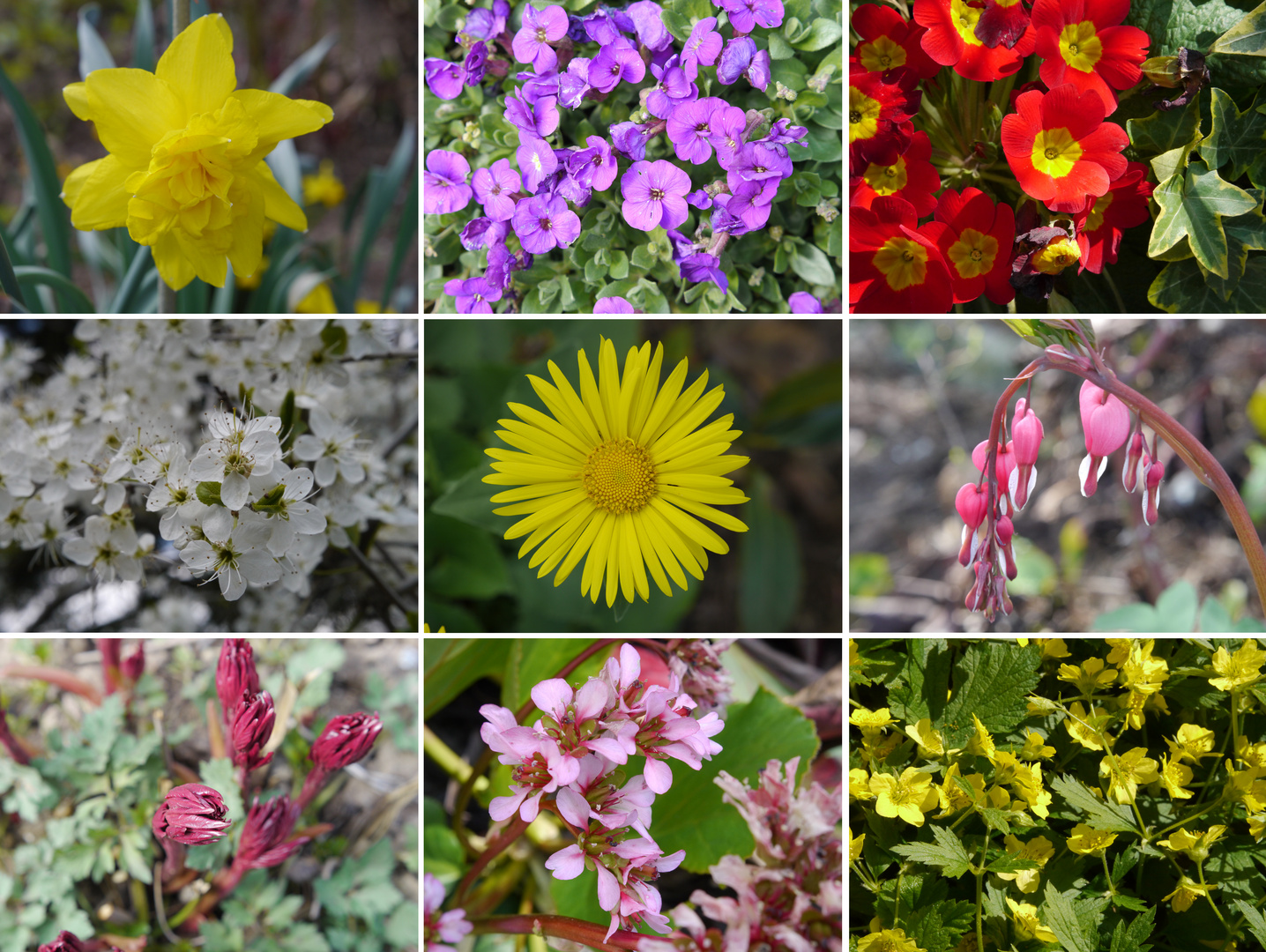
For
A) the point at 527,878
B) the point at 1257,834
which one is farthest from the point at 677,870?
the point at 1257,834

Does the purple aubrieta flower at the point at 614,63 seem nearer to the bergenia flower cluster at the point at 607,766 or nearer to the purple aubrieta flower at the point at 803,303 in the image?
the purple aubrieta flower at the point at 803,303

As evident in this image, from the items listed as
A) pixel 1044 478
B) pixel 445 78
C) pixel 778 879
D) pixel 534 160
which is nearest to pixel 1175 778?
pixel 778 879

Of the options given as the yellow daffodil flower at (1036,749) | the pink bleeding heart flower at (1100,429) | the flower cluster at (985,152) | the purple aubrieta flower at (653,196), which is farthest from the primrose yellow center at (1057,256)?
the yellow daffodil flower at (1036,749)

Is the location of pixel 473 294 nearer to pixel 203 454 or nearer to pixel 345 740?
pixel 203 454

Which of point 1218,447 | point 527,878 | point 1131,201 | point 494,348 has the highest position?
point 1131,201

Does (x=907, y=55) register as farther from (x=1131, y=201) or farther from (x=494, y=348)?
(x=494, y=348)

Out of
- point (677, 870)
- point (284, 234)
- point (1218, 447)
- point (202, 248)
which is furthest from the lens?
point (1218, 447)
